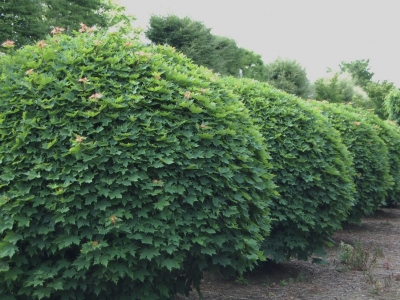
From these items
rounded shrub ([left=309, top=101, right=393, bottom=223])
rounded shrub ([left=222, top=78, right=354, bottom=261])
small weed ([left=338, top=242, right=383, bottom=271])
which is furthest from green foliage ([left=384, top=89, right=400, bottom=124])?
rounded shrub ([left=222, top=78, right=354, bottom=261])

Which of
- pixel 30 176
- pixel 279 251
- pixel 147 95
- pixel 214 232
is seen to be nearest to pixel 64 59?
pixel 147 95

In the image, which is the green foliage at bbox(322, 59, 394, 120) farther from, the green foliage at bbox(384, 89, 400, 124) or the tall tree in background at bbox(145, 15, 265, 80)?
the green foliage at bbox(384, 89, 400, 124)

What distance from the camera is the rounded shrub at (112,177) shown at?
3.64 metres

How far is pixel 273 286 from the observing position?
20.4ft

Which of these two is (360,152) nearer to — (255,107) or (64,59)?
(255,107)

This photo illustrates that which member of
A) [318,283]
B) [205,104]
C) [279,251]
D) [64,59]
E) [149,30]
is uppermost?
[149,30]

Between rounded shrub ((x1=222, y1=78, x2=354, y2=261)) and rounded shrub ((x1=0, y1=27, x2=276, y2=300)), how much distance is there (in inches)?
70.1

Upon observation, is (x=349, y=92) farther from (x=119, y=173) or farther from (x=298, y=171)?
(x=119, y=173)

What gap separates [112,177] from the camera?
12.2 ft

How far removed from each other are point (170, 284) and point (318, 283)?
2958 mm

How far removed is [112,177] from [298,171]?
10.1 ft

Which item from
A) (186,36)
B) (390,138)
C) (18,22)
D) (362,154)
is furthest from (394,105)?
(18,22)

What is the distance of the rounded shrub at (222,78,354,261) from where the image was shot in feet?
20.0

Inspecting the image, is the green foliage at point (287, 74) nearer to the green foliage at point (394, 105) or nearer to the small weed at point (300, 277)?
the green foliage at point (394, 105)
